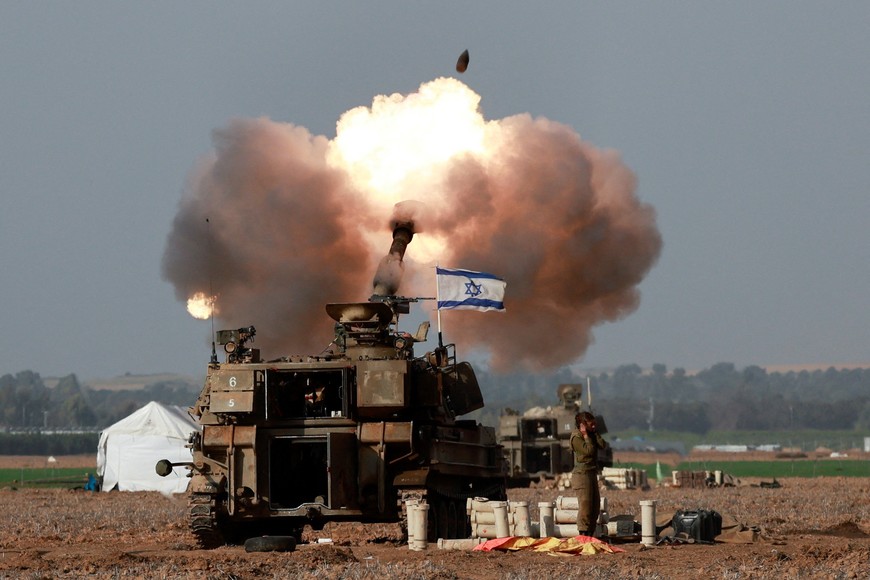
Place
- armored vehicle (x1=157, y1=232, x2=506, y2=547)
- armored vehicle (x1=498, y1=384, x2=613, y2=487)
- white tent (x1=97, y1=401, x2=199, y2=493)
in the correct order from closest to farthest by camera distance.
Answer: armored vehicle (x1=157, y1=232, x2=506, y2=547), armored vehicle (x1=498, y1=384, x2=613, y2=487), white tent (x1=97, y1=401, x2=199, y2=493)

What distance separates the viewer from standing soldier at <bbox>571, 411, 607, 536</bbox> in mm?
22172

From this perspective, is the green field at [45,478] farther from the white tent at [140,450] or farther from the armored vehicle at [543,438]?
the armored vehicle at [543,438]

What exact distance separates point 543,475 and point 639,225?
20242 millimetres

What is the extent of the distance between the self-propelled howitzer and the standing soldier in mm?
3293

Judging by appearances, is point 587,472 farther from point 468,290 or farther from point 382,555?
point 468,290

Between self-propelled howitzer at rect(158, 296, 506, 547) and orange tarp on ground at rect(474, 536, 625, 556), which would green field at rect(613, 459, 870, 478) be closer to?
self-propelled howitzer at rect(158, 296, 506, 547)

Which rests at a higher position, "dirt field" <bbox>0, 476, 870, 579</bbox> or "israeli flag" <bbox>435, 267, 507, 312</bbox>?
"israeli flag" <bbox>435, 267, 507, 312</bbox>

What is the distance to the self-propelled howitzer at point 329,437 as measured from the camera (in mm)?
25047

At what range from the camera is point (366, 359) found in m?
25.7

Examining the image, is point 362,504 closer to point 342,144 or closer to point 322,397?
point 322,397

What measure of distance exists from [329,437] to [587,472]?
4.85 metres

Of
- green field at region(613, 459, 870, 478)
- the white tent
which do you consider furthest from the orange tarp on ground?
green field at region(613, 459, 870, 478)

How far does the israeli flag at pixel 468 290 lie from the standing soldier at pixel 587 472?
330 inches

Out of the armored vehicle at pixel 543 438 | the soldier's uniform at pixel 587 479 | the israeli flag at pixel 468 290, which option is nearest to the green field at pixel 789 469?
the armored vehicle at pixel 543 438
